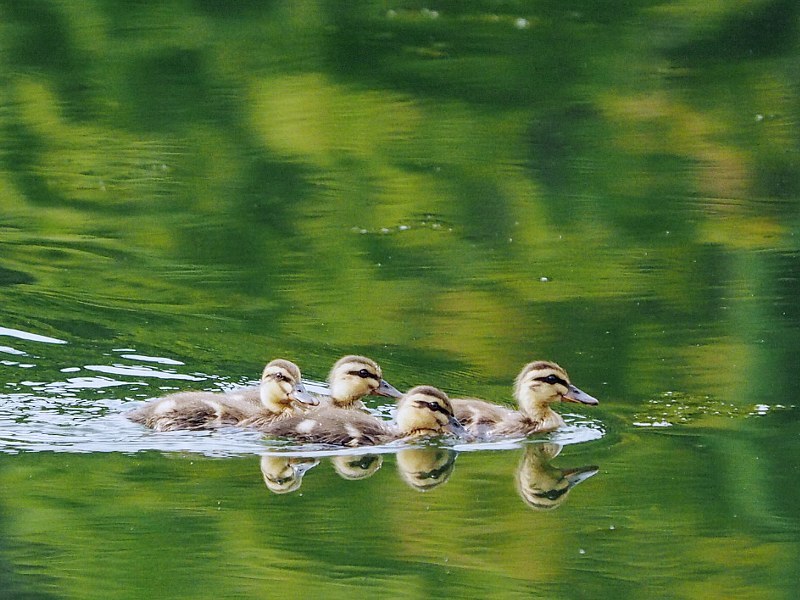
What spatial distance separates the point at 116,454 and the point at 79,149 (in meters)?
5.32

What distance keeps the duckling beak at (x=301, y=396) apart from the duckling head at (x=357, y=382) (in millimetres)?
168

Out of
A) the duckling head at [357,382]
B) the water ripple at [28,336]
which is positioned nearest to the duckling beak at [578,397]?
the duckling head at [357,382]

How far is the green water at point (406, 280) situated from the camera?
514 cm

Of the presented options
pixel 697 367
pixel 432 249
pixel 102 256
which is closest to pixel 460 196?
pixel 432 249

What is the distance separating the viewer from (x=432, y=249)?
8.74 meters

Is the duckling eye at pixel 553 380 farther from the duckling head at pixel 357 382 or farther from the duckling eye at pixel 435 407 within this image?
the duckling head at pixel 357 382

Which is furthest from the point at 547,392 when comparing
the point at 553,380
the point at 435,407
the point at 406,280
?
the point at 406,280

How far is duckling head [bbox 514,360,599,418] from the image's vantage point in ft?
21.0

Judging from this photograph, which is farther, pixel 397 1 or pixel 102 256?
pixel 397 1

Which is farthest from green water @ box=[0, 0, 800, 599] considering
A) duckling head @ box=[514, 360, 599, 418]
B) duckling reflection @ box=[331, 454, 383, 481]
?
duckling head @ box=[514, 360, 599, 418]

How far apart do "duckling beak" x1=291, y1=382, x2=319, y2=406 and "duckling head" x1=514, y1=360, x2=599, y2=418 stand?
0.73 meters

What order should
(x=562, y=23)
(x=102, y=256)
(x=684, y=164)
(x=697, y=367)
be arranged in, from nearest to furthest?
(x=697, y=367) < (x=102, y=256) < (x=684, y=164) < (x=562, y=23)

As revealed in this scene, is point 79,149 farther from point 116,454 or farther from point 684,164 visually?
point 116,454

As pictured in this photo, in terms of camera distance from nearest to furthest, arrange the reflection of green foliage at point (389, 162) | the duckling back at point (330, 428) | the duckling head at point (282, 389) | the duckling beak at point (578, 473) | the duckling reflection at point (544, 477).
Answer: the duckling reflection at point (544, 477) → the duckling beak at point (578, 473) → the duckling back at point (330, 428) → the duckling head at point (282, 389) → the reflection of green foliage at point (389, 162)
